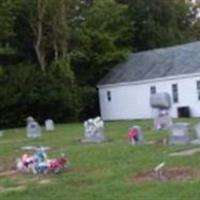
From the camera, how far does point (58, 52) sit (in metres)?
51.2

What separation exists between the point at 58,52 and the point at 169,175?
122 feet

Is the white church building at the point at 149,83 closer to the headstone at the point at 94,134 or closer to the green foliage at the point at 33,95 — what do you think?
the green foliage at the point at 33,95

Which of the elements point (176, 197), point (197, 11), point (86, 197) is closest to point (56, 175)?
point (86, 197)

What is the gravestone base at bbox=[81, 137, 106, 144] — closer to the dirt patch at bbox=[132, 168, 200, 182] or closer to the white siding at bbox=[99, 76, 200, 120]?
the dirt patch at bbox=[132, 168, 200, 182]

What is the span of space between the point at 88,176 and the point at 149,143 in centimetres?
733

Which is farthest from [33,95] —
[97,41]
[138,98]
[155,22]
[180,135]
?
[180,135]

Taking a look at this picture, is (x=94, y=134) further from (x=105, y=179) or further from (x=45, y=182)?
(x=105, y=179)

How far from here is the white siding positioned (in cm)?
4619

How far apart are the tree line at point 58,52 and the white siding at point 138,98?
1.49m

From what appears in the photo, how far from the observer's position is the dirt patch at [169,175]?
1414cm

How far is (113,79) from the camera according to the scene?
52.1 m

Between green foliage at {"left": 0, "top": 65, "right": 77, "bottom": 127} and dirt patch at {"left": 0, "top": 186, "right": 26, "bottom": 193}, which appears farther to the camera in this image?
green foliage at {"left": 0, "top": 65, "right": 77, "bottom": 127}

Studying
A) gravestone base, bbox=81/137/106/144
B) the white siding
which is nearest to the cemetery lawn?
gravestone base, bbox=81/137/106/144

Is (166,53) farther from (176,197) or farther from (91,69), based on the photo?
(176,197)
